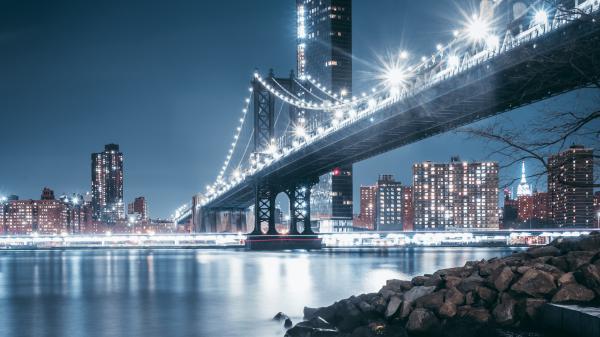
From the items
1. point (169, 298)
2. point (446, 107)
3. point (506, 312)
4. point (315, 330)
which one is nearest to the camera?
point (506, 312)

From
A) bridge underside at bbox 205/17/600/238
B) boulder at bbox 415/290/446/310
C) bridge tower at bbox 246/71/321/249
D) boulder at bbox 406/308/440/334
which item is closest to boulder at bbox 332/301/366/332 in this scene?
boulder at bbox 415/290/446/310

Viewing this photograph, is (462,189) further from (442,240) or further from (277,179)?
(277,179)

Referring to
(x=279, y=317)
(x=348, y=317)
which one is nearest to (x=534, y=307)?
(x=348, y=317)

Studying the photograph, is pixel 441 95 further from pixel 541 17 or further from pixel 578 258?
pixel 578 258

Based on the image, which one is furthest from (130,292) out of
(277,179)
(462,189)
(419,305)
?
(462,189)

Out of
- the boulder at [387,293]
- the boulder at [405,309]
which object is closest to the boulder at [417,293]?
the boulder at [405,309]

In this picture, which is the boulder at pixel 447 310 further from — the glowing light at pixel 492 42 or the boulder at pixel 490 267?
the glowing light at pixel 492 42

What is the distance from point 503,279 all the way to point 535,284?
831 mm

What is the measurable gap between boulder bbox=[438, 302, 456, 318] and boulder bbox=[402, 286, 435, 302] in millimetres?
993

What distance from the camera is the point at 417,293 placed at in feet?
49.2

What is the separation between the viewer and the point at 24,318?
21.8m

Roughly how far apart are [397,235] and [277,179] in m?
32.4

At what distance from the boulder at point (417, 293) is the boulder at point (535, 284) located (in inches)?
82.2

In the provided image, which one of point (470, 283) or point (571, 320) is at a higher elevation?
point (470, 283)
